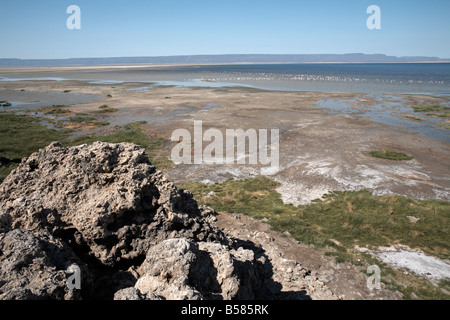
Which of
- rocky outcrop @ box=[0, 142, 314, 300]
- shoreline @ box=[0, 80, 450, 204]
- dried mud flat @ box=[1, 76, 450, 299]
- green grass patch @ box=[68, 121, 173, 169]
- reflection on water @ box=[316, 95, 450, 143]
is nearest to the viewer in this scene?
rocky outcrop @ box=[0, 142, 314, 300]

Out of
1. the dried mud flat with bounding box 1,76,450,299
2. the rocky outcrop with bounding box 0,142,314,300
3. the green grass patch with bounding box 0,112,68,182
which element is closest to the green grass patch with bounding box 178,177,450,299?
the dried mud flat with bounding box 1,76,450,299

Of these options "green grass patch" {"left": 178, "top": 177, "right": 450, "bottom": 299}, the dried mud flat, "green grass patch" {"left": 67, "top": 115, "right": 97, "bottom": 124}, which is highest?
"green grass patch" {"left": 67, "top": 115, "right": 97, "bottom": 124}

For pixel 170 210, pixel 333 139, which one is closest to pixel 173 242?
pixel 170 210

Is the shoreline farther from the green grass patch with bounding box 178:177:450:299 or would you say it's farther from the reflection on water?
the green grass patch with bounding box 178:177:450:299

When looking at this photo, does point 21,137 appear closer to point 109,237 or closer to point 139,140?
point 139,140

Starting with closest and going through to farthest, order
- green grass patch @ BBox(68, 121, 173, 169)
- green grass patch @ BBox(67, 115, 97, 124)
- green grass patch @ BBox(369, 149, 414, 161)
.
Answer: green grass patch @ BBox(369, 149, 414, 161) → green grass patch @ BBox(68, 121, 173, 169) → green grass patch @ BBox(67, 115, 97, 124)

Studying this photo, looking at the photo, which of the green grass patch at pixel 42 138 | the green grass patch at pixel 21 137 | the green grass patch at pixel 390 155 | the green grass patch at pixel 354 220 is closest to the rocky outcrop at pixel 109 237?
the green grass patch at pixel 354 220

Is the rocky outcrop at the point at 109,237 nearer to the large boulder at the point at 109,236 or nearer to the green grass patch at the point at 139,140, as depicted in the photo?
the large boulder at the point at 109,236

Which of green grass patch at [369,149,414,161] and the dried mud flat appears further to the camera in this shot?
green grass patch at [369,149,414,161]
